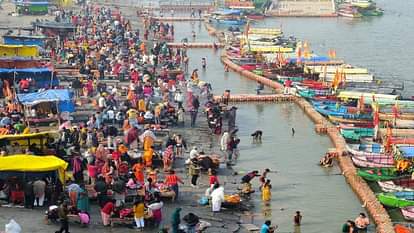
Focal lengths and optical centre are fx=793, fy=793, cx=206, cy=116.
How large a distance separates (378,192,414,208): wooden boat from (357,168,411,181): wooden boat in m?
1.82

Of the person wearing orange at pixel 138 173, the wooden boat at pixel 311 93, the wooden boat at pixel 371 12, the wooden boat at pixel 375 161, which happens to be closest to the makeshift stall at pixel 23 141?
the person wearing orange at pixel 138 173

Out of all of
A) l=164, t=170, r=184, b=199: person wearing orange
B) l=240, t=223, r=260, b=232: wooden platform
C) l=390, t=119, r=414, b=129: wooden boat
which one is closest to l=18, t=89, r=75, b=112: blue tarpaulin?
l=164, t=170, r=184, b=199: person wearing orange

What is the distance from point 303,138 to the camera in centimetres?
3209

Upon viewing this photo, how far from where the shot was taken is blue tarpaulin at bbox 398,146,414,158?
87.4 ft

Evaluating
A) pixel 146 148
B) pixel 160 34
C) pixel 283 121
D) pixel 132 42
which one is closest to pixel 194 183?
pixel 146 148

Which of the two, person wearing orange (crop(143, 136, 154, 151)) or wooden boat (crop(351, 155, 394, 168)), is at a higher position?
person wearing orange (crop(143, 136, 154, 151))

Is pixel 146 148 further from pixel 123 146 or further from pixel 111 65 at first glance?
pixel 111 65

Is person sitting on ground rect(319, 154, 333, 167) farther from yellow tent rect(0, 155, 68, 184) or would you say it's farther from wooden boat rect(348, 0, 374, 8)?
wooden boat rect(348, 0, 374, 8)

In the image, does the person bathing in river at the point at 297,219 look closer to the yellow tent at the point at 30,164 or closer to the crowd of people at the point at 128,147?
the crowd of people at the point at 128,147

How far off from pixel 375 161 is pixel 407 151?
118 centimetres

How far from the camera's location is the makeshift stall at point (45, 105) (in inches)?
1127

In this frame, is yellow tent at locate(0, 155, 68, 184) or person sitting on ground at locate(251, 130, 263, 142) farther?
person sitting on ground at locate(251, 130, 263, 142)

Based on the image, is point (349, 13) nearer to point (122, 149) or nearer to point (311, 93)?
point (311, 93)

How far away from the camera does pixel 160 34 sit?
60688 mm
